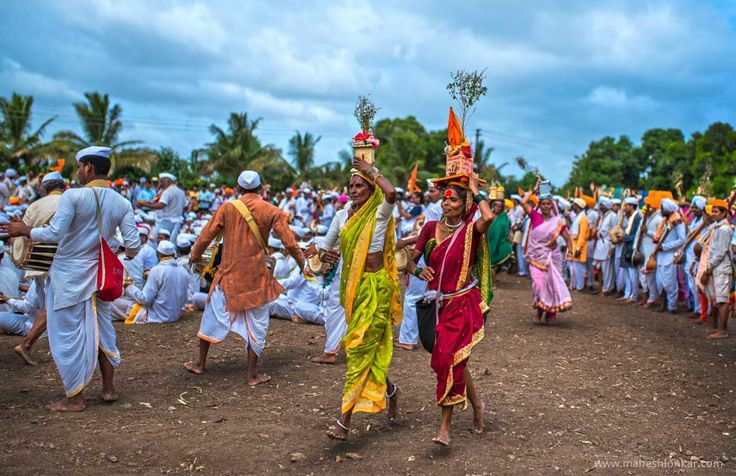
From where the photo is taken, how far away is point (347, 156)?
43531mm

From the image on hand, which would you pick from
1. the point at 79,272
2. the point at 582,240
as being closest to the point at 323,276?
the point at 79,272

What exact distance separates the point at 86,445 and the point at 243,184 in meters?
3.07

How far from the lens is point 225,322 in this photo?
7.14 m

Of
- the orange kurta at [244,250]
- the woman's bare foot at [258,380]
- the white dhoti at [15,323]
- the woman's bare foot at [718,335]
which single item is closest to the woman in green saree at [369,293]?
the orange kurta at [244,250]

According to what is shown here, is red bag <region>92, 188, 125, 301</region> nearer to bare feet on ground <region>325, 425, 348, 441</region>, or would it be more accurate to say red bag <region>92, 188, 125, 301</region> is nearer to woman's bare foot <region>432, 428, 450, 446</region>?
bare feet on ground <region>325, 425, 348, 441</region>

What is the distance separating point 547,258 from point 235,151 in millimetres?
31342

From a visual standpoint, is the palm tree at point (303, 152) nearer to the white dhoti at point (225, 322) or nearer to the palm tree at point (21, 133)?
the palm tree at point (21, 133)

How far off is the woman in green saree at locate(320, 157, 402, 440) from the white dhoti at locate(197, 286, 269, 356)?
1799mm

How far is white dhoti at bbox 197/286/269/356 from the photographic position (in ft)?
23.4

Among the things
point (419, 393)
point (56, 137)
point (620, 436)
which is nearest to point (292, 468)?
point (419, 393)

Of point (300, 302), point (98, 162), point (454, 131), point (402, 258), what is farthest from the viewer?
point (300, 302)

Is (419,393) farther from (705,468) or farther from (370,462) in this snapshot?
(705,468)

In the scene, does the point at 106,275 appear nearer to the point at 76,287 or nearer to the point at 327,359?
the point at 76,287

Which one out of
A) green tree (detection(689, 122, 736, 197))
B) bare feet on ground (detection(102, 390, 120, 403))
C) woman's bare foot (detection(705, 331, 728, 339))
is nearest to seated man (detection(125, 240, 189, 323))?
bare feet on ground (detection(102, 390, 120, 403))
